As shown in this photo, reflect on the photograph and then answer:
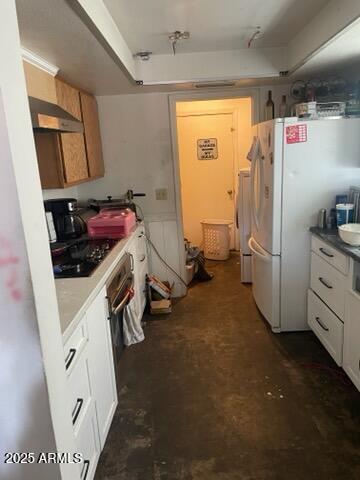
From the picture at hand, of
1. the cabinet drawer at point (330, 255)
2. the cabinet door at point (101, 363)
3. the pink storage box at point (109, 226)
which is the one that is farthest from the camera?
the pink storage box at point (109, 226)

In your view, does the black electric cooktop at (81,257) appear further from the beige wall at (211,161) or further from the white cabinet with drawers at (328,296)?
the beige wall at (211,161)

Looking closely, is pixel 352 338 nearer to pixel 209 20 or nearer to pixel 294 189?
pixel 294 189

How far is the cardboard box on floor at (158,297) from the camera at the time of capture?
3260mm

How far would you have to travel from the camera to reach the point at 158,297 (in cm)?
340

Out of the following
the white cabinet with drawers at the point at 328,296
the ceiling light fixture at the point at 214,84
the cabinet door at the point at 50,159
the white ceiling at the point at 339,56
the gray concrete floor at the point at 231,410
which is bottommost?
the gray concrete floor at the point at 231,410

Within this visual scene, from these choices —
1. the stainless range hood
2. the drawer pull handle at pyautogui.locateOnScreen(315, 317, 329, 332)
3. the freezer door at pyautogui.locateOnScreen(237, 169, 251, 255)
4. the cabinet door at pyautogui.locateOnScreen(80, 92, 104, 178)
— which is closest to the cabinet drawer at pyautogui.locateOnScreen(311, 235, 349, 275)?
the drawer pull handle at pyautogui.locateOnScreen(315, 317, 329, 332)

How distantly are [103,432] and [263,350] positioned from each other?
134cm

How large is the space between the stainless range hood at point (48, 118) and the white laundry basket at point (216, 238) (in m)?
2.91

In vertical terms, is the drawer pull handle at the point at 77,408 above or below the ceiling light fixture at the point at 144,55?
below

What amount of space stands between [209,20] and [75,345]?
206 cm

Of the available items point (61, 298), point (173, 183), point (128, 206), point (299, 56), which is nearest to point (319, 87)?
point (299, 56)

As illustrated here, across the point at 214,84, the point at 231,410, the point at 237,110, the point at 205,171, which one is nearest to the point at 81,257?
the point at 231,410

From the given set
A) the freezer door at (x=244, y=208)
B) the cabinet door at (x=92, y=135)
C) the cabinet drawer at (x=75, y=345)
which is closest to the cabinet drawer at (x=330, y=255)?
the freezer door at (x=244, y=208)

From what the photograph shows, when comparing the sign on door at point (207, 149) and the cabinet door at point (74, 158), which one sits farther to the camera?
the sign on door at point (207, 149)
